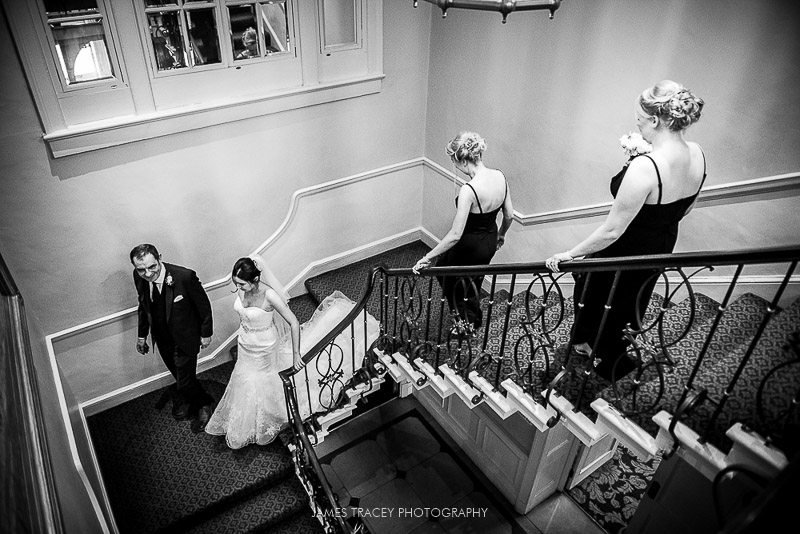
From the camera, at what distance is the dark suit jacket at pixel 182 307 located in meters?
4.22

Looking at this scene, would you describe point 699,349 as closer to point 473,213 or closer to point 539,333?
point 539,333

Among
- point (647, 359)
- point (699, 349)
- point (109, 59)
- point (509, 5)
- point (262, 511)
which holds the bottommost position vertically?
point (262, 511)

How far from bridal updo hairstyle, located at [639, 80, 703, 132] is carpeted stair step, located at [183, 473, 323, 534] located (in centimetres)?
401

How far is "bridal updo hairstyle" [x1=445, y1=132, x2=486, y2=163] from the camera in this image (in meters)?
3.41

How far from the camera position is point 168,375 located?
522 cm

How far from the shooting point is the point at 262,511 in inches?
179

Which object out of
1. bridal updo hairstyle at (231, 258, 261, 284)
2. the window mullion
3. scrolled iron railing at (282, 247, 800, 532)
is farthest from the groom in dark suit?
the window mullion

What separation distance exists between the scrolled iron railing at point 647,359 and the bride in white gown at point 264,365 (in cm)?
35

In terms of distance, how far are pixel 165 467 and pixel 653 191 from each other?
170 inches

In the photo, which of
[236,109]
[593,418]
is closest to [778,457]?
[593,418]

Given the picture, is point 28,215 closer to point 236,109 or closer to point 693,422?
point 236,109

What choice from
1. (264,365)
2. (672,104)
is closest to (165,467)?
(264,365)

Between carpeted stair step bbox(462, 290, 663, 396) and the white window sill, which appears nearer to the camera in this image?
carpeted stair step bbox(462, 290, 663, 396)

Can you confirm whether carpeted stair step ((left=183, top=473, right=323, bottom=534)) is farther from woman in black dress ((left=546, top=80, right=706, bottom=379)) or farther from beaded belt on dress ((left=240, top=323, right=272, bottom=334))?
woman in black dress ((left=546, top=80, right=706, bottom=379))
